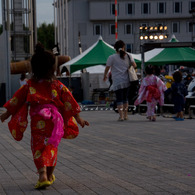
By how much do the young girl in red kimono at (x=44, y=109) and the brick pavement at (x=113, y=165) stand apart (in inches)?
12.0

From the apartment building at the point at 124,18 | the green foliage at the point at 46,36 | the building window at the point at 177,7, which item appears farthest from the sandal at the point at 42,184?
the green foliage at the point at 46,36

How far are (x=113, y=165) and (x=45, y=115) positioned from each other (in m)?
1.54

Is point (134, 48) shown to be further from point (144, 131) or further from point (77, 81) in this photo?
point (144, 131)

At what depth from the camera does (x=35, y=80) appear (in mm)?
6000

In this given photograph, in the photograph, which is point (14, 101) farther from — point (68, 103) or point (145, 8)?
point (145, 8)

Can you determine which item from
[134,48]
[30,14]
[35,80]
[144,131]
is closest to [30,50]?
[30,14]

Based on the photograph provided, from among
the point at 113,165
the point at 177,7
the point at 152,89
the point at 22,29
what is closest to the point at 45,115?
the point at 113,165

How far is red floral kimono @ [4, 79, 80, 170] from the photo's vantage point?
587 centimetres

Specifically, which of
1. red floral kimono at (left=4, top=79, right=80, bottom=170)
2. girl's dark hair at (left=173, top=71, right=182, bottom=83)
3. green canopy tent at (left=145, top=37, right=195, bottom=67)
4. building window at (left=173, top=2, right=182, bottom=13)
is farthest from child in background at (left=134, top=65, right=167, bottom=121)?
building window at (left=173, top=2, right=182, bottom=13)

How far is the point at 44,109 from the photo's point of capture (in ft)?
19.4

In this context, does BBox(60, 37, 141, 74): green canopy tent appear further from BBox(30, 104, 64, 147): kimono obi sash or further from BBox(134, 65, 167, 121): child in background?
BBox(30, 104, 64, 147): kimono obi sash

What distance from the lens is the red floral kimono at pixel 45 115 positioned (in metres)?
5.87

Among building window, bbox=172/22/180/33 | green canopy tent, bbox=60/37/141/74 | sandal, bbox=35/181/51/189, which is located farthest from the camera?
building window, bbox=172/22/180/33

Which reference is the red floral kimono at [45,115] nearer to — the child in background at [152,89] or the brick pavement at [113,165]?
the brick pavement at [113,165]
